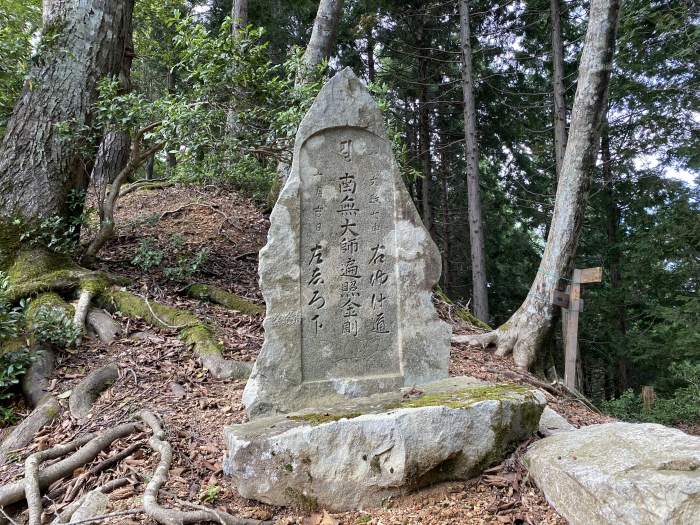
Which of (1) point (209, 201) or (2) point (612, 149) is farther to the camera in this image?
(2) point (612, 149)

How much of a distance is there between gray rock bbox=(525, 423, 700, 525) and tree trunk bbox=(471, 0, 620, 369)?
11.9 ft

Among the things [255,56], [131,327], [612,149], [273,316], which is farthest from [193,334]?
[612,149]

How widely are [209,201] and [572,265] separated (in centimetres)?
695

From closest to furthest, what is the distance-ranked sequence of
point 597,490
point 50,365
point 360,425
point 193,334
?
point 597,490 < point 360,425 < point 50,365 < point 193,334

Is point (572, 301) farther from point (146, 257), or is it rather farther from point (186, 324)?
point (146, 257)

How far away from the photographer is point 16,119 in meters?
5.68

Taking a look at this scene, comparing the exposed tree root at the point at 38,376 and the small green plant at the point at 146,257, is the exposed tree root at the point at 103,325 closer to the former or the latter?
the exposed tree root at the point at 38,376

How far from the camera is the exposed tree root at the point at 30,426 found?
3.71 metres

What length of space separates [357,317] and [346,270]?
0.40 metres

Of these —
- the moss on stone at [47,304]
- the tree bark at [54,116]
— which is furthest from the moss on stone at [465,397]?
the tree bark at [54,116]

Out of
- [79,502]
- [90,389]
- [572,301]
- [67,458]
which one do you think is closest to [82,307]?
[90,389]

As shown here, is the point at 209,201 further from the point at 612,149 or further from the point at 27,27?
the point at 612,149

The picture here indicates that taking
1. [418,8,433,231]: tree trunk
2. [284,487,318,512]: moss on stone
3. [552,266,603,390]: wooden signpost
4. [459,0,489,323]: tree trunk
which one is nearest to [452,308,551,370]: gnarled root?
[552,266,603,390]: wooden signpost

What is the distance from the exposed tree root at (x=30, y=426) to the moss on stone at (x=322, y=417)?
2278mm
